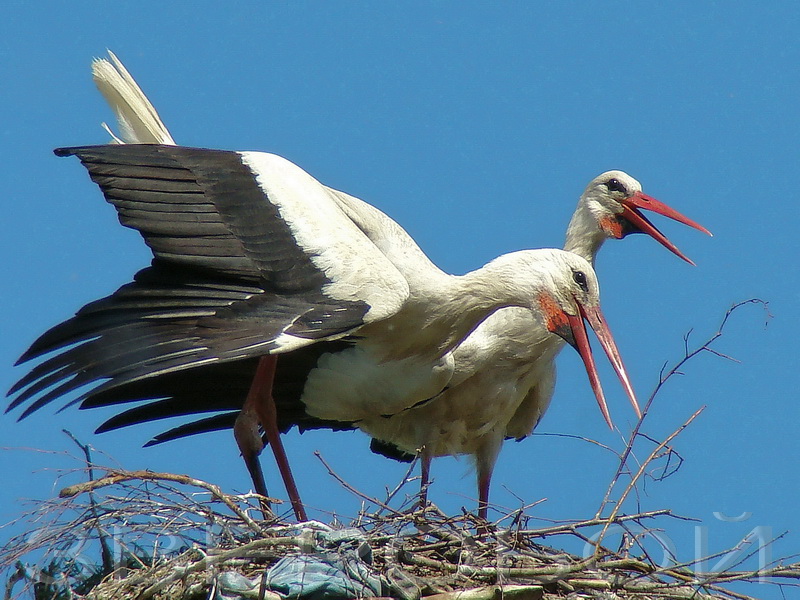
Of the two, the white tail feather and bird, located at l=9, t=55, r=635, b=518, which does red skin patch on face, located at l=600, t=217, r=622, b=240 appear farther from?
the white tail feather

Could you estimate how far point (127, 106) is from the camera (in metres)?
7.54

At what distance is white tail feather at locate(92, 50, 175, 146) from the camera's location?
7.45m

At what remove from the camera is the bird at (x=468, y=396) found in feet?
24.6

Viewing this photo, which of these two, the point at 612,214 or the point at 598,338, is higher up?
the point at 612,214

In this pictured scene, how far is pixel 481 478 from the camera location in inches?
323

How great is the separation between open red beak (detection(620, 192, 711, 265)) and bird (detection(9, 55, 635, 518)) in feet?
5.41

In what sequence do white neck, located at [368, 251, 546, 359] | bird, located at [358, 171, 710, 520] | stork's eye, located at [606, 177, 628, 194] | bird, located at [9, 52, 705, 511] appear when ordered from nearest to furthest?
white neck, located at [368, 251, 546, 359], bird, located at [9, 52, 705, 511], bird, located at [358, 171, 710, 520], stork's eye, located at [606, 177, 628, 194]

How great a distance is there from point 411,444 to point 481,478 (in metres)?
0.52

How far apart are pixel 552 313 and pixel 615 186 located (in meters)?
1.93

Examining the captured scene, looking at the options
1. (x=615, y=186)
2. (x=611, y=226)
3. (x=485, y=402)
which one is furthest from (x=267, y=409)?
(x=615, y=186)

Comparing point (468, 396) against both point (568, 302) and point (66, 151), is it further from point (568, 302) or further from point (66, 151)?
point (66, 151)

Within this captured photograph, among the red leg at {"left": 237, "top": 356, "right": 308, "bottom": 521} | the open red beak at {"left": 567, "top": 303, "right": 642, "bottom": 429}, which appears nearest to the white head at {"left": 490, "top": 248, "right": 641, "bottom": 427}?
the open red beak at {"left": 567, "top": 303, "right": 642, "bottom": 429}

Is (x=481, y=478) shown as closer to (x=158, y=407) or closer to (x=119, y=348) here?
(x=158, y=407)

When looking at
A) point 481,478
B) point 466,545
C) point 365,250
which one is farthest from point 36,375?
point 481,478
